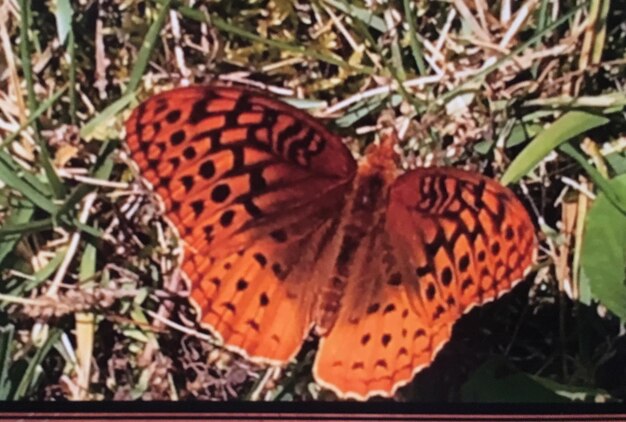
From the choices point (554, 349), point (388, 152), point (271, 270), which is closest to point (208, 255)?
point (271, 270)

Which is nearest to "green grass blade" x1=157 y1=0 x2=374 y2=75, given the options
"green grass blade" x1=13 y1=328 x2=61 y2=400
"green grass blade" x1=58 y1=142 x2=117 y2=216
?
"green grass blade" x1=58 y1=142 x2=117 y2=216

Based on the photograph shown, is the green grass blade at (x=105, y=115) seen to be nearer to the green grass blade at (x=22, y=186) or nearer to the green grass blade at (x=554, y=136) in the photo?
the green grass blade at (x=22, y=186)

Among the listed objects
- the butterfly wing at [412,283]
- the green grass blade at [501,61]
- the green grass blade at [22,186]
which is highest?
the green grass blade at [501,61]

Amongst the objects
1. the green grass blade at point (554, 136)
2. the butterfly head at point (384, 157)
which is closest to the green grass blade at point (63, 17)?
the butterfly head at point (384, 157)

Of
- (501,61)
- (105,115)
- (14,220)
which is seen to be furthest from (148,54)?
(501,61)

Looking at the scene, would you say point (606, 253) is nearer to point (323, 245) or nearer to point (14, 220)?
point (323, 245)

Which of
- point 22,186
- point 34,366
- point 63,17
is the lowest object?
point 34,366
